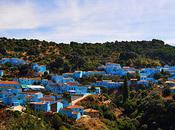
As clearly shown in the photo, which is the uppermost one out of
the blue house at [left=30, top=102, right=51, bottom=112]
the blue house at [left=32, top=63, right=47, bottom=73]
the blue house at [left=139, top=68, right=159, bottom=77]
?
the blue house at [left=32, top=63, right=47, bottom=73]

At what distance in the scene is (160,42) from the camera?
112750mm

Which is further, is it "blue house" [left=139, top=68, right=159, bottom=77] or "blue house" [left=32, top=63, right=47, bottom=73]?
"blue house" [left=139, top=68, right=159, bottom=77]

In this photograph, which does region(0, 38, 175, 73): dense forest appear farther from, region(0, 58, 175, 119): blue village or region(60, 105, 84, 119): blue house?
region(60, 105, 84, 119): blue house

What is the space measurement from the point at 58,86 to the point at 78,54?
26395mm

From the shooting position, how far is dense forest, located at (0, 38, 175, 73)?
245 ft

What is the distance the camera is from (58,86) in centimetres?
5822

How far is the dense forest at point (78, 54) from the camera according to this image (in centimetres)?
7477

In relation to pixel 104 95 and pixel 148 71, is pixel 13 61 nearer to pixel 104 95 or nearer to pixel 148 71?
pixel 104 95

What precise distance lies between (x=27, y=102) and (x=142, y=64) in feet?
126

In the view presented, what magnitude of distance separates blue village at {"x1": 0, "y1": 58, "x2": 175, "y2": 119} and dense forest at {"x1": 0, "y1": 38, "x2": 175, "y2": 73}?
11.6ft

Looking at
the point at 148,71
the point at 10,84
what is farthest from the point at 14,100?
the point at 148,71

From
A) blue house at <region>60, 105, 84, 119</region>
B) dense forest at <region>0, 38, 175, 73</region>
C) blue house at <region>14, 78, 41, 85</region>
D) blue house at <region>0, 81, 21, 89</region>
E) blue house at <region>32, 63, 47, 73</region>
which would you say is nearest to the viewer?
blue house at <region>60, 105, 84, 119</region>

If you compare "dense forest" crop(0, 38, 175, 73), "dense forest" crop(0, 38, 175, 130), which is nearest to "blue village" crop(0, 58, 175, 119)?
"dense forest" crop(0, 38, 175, 130)

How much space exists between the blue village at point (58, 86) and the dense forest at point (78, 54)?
353 cm
